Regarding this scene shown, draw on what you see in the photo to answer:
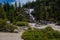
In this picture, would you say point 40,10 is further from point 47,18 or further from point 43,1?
point 43,1

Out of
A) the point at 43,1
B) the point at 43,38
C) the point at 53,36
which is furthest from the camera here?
the point at 43,1

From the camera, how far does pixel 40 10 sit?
229 feet

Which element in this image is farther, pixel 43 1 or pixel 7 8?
pixel 43 1

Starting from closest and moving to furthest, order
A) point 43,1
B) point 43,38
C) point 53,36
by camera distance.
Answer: point 43,38 < point 53,36 < point 43,1

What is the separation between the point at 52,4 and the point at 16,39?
5526 cm

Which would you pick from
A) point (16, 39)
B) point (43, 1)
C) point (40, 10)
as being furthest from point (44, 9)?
point (16, 39)

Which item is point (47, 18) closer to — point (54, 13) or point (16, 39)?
point (54, 13)

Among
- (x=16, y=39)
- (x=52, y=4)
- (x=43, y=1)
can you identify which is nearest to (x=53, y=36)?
(x=16, y=39)

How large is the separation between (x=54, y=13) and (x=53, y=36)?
5376cm

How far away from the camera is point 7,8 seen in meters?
70.8

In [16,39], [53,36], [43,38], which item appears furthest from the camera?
[16,39]

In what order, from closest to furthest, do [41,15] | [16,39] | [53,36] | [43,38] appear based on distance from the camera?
1. [43,38]
2. [53,36]
3. [16,39]
4. [41,15]

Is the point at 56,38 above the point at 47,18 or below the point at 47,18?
above

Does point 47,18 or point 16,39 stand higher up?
point 16,39
